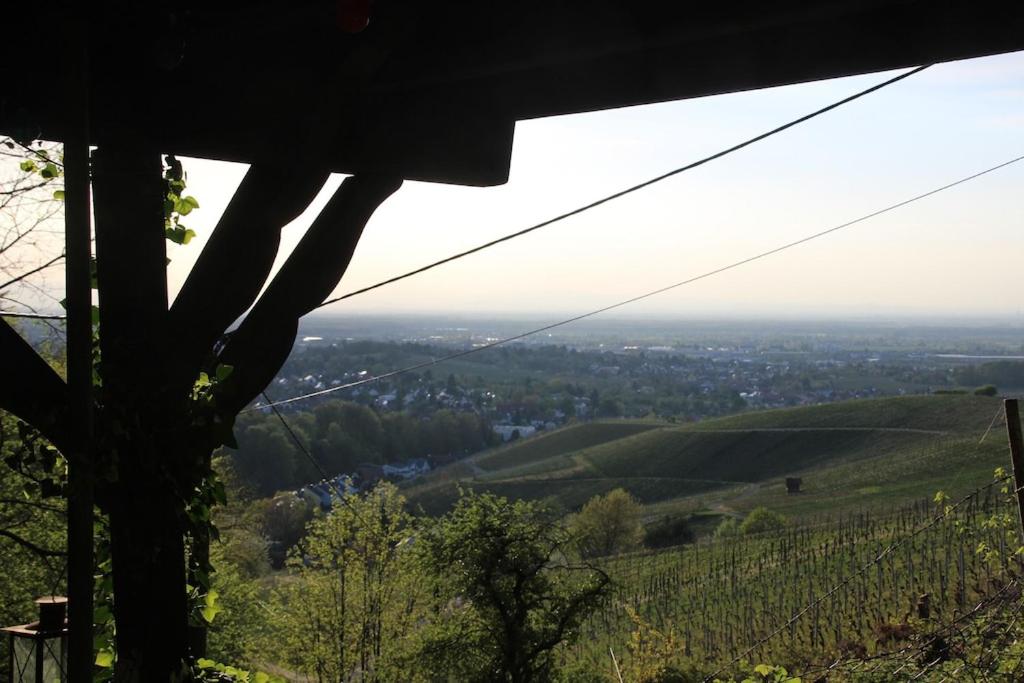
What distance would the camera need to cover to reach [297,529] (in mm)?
43438

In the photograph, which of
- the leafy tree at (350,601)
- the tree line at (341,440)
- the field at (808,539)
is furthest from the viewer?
the tree line at (341,440)

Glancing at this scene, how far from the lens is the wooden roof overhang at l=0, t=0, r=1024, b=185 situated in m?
1.50

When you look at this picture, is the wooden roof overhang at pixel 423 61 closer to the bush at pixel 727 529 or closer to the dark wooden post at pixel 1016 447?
the dark wooden post at pixel 1016 447

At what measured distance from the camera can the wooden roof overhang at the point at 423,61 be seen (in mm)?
1495

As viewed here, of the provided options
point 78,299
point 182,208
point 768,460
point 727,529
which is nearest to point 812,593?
point 727,529

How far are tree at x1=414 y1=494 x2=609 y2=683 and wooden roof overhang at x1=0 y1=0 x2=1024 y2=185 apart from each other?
1146 centimetres

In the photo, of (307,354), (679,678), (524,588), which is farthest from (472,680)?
(307,354)

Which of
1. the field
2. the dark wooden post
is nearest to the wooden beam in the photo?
the field

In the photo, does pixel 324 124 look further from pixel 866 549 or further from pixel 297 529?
pixel 297 529

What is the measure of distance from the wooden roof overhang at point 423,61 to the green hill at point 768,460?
36.4 meters

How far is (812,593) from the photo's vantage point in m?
21.1

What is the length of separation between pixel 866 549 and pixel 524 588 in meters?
13.2

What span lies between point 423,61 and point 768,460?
184 feet

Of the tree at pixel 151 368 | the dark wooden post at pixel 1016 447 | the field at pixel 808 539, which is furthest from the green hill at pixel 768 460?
the tree at pixel 151 368
